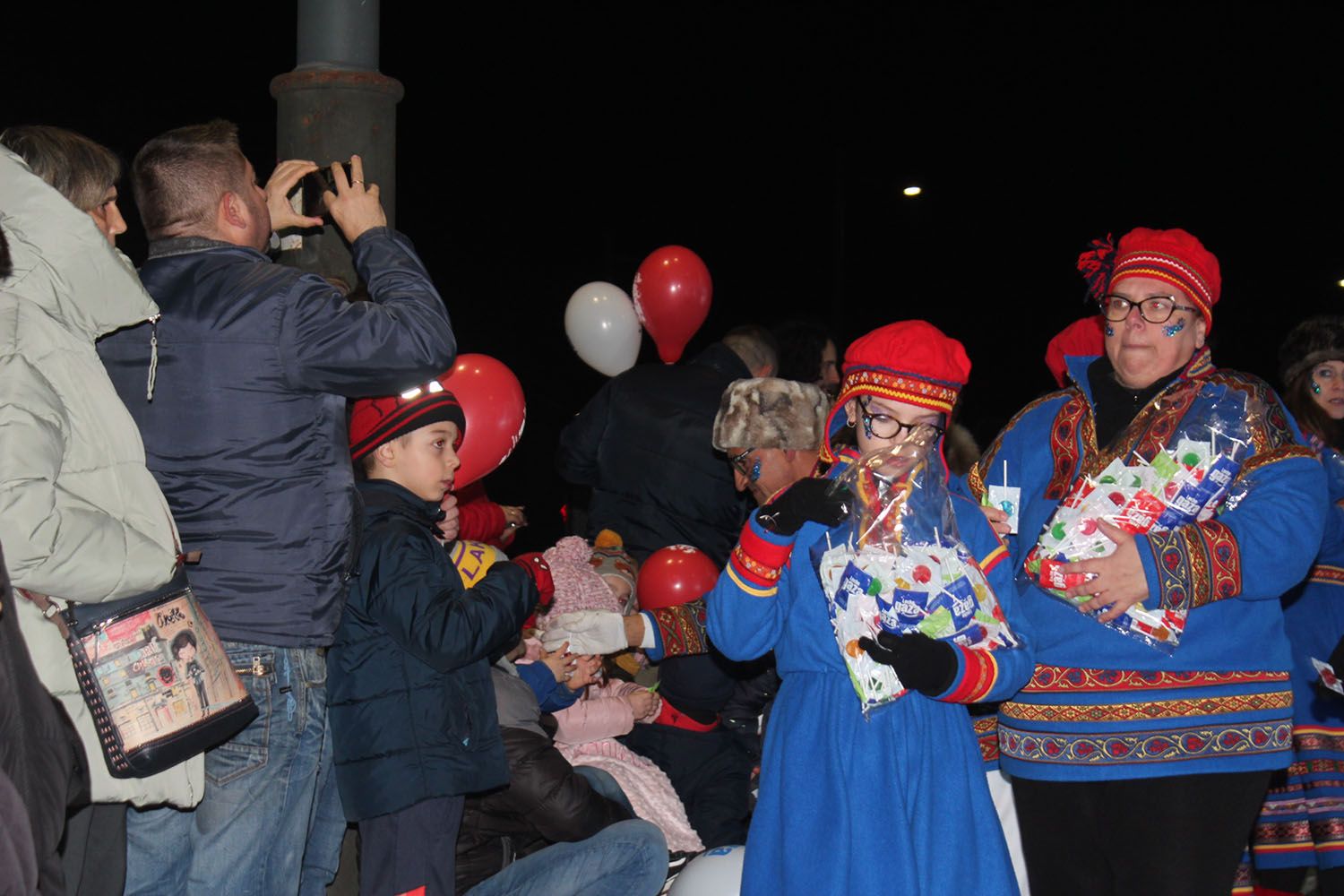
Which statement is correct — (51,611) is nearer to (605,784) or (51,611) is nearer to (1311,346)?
(605,784)

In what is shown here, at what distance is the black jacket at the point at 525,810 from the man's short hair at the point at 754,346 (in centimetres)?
207

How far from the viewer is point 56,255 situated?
236 cm

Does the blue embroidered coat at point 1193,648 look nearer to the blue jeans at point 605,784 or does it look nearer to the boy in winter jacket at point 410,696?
the boy in winter jacket at point 410,696

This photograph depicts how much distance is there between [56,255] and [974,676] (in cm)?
192

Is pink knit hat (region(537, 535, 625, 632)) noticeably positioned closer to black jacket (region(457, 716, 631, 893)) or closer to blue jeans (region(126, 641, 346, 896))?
black jacket (region(457, 716, 631, 893))

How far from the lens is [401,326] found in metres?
2.74

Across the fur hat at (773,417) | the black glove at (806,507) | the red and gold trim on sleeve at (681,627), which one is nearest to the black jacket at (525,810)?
the red and gold trim on sleeve at (681,627)

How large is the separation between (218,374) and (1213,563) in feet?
7.14

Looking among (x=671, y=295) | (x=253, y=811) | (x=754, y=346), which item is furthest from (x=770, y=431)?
(x=671, y=295)

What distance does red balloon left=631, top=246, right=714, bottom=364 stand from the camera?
212 inches

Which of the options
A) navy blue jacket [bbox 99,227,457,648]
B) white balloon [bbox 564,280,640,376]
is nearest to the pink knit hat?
white balloon [bbox 564,280,640,376]

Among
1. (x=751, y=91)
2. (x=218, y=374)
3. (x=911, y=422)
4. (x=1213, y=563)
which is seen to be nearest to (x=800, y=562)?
(x=911, y=422)

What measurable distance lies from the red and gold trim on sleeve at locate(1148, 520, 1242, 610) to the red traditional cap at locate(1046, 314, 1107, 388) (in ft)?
4.30

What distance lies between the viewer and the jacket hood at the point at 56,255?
232cm
